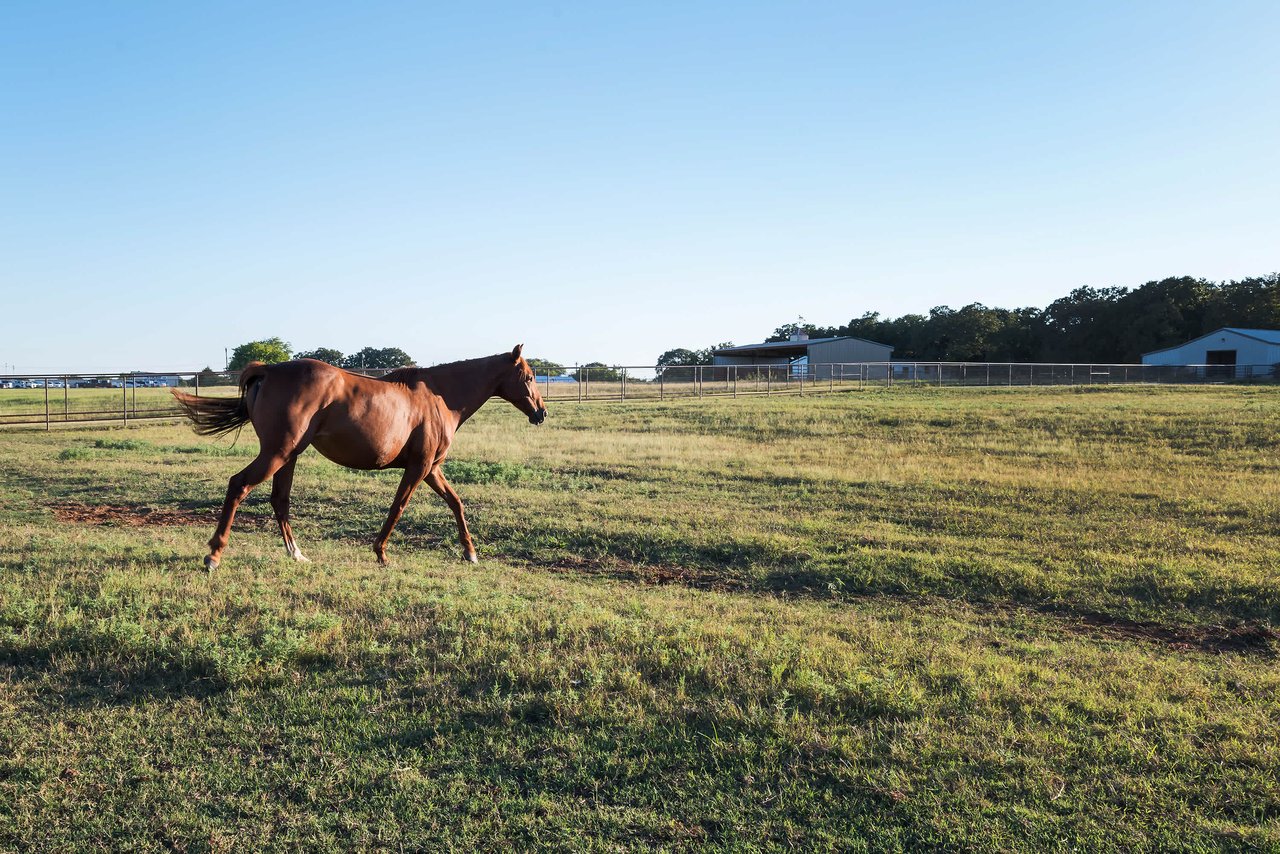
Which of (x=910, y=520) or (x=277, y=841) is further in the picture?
(x=910, y=520)

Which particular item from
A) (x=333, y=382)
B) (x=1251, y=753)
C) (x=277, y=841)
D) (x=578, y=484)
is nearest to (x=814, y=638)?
(x=1251, y=753)

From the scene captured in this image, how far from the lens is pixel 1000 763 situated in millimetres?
3961

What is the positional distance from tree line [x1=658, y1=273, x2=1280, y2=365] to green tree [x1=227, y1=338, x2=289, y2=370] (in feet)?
157

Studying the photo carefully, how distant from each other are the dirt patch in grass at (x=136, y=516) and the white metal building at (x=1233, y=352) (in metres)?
68.2

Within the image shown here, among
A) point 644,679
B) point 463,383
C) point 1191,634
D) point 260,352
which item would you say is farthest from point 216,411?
point 260,352

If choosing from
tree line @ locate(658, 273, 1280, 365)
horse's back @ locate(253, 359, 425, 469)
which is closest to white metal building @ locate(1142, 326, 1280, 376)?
tree line @ locate(658, 273, 1280, 365)

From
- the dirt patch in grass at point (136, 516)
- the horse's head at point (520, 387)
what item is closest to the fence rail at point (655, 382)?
the dirt patch in grass at point (136, 516)

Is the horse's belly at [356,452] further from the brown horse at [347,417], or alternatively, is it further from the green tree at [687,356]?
the green tree at [687,356]

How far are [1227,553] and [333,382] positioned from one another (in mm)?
10143

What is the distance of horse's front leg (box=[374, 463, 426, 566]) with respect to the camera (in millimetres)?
8563

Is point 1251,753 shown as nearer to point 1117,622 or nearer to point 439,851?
point 1117,622

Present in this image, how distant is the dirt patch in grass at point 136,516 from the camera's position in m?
10.9

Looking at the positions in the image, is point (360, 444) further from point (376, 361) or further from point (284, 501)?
point (376, 361)

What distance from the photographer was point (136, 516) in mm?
11422
